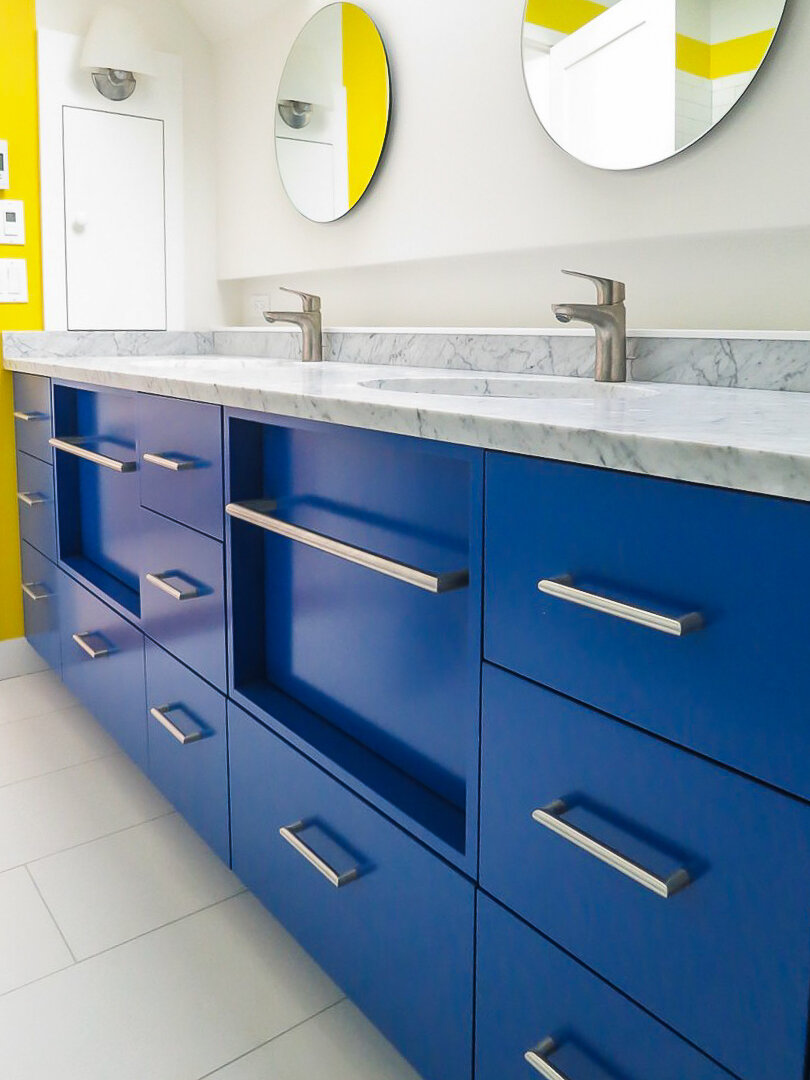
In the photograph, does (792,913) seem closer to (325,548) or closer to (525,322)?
(325,548)

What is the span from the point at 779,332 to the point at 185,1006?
1.27m

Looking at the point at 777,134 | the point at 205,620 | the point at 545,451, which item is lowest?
the point at 205,620

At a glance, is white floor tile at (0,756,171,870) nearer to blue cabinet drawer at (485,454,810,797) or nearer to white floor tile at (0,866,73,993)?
white floor tile at (0,866,73,993)

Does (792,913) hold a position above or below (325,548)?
below

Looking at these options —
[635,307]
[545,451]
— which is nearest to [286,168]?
[635,307]

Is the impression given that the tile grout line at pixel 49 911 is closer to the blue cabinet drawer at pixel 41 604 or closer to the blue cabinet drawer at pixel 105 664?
the blue cabinet drawer at pixel 105 664

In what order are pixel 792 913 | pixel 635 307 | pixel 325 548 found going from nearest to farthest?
pixel 792 913 → pixel 325 548 → pixel 635 307

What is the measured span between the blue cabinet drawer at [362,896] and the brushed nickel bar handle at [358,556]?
30 centimetres

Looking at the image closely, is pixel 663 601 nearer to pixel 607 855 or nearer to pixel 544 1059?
pixel 607 855

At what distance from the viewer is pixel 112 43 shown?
2.42 meters

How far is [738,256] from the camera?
4.58 feet

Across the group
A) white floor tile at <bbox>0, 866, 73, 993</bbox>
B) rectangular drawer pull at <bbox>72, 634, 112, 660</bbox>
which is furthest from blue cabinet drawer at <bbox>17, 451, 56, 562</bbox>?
white floor tile at <bbox>0, 866, 73, 993</bbox>

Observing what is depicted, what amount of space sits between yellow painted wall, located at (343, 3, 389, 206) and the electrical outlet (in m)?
0.58

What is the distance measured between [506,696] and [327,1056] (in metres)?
0.67
